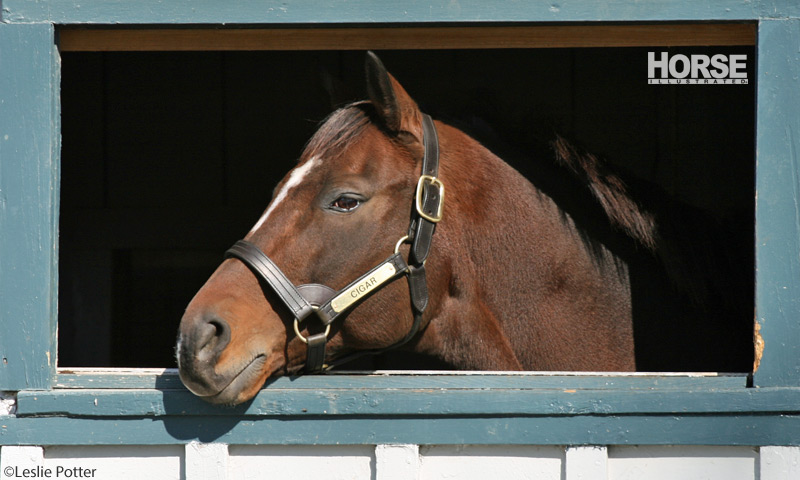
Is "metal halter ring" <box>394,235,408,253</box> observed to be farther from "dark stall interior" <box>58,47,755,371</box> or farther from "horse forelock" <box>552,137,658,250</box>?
"dark stall interior" <box>58,47,755,371</box>

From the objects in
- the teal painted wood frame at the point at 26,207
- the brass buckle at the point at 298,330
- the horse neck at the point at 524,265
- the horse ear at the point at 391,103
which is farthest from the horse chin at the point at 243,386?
the horse ear at the point at 391,103

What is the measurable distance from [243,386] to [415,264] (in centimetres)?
Result: 53

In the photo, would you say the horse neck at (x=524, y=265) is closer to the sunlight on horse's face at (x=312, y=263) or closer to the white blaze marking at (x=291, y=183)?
the sunlight on horse's face at (x=312, y=263)

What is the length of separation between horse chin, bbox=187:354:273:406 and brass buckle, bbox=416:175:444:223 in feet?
1.78

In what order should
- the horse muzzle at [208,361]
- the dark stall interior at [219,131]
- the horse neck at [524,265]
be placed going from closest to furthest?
1. the horse muzzle at [208,361]
2. the horse neck at [524,265]
3. the dark stall interior at [219,131]

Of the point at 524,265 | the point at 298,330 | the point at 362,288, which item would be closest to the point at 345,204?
the point at 362,288

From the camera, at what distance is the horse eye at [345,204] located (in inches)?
78.4

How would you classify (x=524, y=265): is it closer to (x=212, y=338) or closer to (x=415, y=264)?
(x=415, y=264)

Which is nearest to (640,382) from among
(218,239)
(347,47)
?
(347,47)

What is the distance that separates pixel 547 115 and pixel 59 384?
160 cm

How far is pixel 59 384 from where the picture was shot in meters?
1.98

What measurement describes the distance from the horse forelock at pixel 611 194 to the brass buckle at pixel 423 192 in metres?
0.46

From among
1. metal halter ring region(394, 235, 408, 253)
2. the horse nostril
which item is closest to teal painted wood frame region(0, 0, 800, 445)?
the horse nostril

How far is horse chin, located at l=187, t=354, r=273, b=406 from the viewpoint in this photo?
1.83 metres
